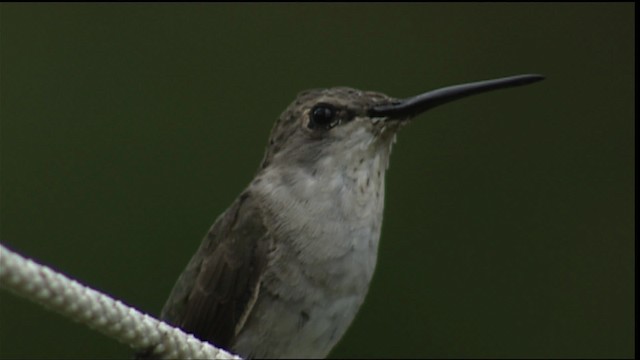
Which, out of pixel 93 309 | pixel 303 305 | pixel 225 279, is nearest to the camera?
pixel 93 309

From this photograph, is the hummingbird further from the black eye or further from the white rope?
the white rope

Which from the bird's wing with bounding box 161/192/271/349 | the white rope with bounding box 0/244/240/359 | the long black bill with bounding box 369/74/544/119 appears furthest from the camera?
the bird's wing with bounding box 161/192/271/349

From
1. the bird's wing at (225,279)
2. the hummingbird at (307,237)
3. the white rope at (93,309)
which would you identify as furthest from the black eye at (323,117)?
the white rope at (93,309)

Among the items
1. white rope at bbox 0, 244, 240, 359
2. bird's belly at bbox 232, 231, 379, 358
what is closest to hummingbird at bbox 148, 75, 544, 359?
bird's belly at bbox 232, 231, 379, 358

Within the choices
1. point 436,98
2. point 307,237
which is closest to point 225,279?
point 307,237

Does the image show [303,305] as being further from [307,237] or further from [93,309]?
[93,309]

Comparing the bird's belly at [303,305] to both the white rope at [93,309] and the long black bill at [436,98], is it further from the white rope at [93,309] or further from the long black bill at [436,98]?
the white rope at [93,309]

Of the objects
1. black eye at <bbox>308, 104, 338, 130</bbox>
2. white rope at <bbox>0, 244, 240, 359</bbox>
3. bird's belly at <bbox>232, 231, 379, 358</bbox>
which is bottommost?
bird's belly at <bbox>232, 231, 379, 358</bbox>

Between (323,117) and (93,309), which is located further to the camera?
(323,117)
